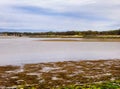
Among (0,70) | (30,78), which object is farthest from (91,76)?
(0,70)

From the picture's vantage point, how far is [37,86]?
566 inches

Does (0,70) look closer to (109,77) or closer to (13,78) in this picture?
(13,78)

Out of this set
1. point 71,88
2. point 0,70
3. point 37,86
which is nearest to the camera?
point 71,88

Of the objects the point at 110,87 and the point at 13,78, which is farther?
the point at 13,78

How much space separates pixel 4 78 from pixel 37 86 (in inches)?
136

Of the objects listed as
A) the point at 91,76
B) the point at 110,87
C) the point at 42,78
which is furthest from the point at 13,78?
the point at 110,87

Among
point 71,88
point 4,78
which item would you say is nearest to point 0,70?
point 4,78

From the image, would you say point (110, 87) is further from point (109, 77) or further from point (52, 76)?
point (52, 76)

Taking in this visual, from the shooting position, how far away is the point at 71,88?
13.2 metres

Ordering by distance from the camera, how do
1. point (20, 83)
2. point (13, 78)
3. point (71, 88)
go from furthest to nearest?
point (13, 78)
point (20, 83)
point (71, 88)

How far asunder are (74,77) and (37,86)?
3.79 metres

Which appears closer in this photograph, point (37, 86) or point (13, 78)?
point (37, 86)

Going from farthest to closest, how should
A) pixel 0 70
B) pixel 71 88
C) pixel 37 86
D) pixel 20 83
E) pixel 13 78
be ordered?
1. pixel 0 70
2. pixel 13 78
3. pixel 20 83
4. pixel 37 86
5. pixel 71 88

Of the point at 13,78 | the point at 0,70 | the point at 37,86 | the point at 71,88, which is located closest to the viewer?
the point at 71,88
